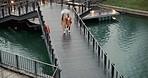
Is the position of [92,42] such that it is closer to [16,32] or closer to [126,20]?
[16,32]

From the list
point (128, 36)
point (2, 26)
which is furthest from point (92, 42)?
point (2, 26)

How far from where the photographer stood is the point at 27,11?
33.3 metres

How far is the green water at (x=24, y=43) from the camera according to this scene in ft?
92.3

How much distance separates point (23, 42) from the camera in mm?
32469

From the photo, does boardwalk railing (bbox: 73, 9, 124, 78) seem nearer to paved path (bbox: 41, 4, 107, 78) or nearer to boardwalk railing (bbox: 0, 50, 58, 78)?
paved path (bbox: 41, 4, 107, 78)

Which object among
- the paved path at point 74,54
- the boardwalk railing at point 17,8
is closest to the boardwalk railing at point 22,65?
the paved path at point 74,54

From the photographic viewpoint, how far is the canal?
92.4 feet

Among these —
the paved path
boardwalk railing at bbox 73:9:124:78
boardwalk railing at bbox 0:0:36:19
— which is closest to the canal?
boardwalk railing at bbox 0:0:36:19

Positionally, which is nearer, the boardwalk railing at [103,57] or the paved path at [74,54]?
the boardwalk railing at [103,57]

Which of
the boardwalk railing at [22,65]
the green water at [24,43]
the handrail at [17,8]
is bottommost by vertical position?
the green water at [24,43]

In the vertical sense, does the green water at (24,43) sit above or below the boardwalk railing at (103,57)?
below

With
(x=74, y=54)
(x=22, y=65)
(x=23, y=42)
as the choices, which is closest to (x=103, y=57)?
(x=74, y=54)

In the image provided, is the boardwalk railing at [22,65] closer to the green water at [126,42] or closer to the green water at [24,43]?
the green water at [24,43]

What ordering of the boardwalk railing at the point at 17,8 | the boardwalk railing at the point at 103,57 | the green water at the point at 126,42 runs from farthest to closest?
1. the boardwalk railing at the point at 17,8
2. the green water at the point at 126,42
3. the boardwalk railing at the point at 103,57
